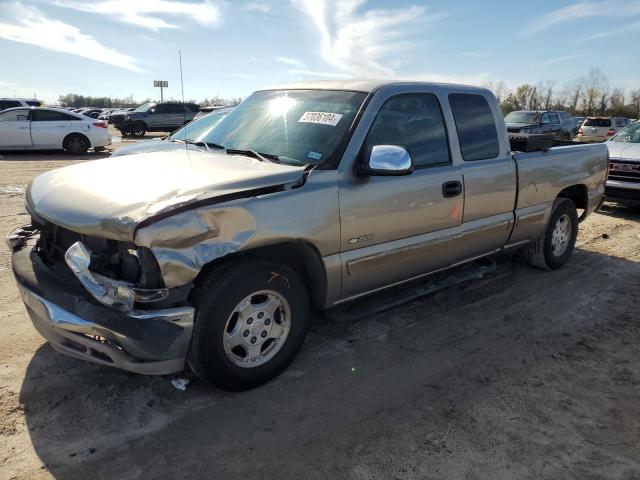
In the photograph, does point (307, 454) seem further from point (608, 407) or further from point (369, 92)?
point (369, 92)

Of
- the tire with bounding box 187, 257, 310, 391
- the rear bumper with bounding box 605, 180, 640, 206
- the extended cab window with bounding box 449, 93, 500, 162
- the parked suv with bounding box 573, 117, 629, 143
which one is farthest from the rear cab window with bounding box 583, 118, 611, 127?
the tire with bounding box 187, 257, 310, 391

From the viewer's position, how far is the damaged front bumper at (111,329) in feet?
8.32

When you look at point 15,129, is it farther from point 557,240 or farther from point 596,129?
point 596,129

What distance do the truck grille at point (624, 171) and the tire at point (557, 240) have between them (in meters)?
3.75

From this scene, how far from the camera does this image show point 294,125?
144 inches

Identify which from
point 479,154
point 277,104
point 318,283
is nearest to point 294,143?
point 277,104

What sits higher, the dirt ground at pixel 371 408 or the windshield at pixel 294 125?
the windshield at pixel 294 125

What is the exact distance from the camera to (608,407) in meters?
3.09

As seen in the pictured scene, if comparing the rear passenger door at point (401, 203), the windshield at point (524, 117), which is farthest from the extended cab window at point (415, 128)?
the windshield at point (524, 117)

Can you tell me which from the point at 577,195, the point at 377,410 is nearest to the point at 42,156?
the point at 577,195

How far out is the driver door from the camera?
49.3 ft

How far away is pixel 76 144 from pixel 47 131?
2.96ft

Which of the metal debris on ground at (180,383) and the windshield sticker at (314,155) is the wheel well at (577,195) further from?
the metal debris on ground at (180,383)

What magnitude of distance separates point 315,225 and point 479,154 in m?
1.96
